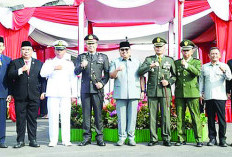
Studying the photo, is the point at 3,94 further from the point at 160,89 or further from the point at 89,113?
the point at 160,89

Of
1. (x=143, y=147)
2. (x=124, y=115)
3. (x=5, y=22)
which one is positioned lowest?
(x=143, y=147)

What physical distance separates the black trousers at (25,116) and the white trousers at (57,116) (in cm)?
24

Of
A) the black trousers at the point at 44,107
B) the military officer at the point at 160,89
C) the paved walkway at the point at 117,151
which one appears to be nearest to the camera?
the paved walkway at the point at 117,151

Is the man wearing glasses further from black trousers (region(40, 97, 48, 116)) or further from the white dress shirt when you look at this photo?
black trousers (region(40, 97, 48, 116))

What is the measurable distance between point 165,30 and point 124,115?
581 centimetres

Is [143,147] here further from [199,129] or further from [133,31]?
[133,31]

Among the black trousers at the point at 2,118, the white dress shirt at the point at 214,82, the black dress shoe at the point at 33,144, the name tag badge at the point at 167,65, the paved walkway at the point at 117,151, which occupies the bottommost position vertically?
the paved walkway at the point at 117,151

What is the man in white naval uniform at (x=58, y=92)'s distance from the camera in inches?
210

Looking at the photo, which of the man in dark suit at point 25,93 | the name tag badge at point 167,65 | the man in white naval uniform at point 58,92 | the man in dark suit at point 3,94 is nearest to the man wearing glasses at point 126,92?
the name tag badge at point 167,65

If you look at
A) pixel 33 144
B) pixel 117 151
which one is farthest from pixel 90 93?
pixel 33 144

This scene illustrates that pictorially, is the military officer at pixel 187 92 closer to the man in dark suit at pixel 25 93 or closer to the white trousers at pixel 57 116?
the white trousers at pixel 57 116

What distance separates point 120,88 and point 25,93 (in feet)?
4.79

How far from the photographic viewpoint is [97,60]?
548cm

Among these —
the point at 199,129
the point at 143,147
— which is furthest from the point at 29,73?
the point at 199,129
